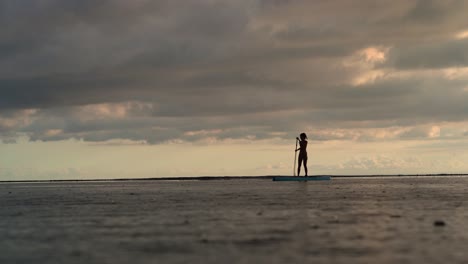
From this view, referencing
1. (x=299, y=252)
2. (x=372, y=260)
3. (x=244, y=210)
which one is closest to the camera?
(x=372, y=260)

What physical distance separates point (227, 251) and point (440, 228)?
29.3 feet

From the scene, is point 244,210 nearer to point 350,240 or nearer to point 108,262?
point 350,240

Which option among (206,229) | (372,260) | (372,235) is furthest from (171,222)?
(372,260)

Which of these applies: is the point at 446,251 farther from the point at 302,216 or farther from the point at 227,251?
the point at 302,216

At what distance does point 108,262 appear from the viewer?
17781mm

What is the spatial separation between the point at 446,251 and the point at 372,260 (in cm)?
267

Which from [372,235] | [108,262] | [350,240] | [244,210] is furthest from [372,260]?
[244,210]

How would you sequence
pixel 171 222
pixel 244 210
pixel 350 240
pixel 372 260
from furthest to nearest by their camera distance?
pixel 244 210
pixel 171 222
pixel 350 240
pixel 372 260

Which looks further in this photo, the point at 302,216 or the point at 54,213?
the point at 54,213

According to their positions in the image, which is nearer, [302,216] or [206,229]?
[206,229]

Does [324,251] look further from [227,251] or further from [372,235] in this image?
[372,235]

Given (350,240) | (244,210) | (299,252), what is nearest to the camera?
(299,252)

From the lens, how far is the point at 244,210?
3397cm

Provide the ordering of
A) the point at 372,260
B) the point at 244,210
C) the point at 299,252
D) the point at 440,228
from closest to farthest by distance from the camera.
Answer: the point at 372,260 < the point at 299,252 < the point at 440,228 < the point at 244,210
